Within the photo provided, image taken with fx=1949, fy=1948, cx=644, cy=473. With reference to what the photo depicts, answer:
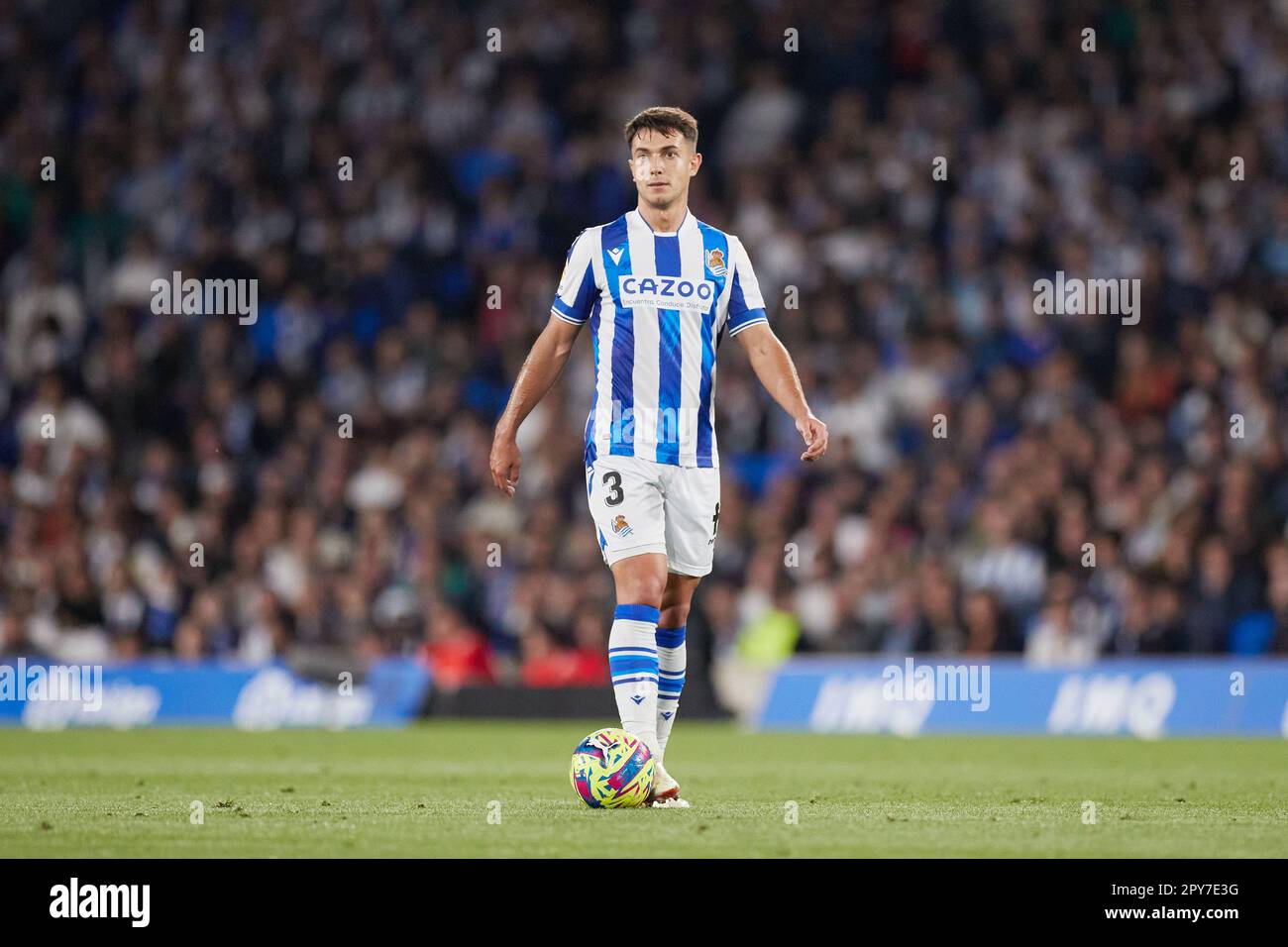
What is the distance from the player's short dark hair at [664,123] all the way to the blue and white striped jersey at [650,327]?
1.21 feet

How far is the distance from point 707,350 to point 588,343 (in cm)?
1197

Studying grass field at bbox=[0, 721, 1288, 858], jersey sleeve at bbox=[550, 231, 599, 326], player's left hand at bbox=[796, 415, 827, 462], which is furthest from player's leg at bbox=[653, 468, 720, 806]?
jersey sleeve at bbox=[550, 231, 599, 326]

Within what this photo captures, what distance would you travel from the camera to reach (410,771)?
10891mm

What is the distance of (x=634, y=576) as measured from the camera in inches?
320

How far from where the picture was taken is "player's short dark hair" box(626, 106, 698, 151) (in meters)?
8.32

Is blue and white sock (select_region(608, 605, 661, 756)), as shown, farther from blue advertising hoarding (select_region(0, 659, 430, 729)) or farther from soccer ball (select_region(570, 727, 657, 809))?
blue advertising hoarding (select_region(0, 659, 430, 729))

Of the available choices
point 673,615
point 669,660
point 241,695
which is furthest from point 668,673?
point 241,695

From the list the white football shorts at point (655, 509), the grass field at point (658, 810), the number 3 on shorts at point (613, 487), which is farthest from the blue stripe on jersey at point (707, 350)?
the grass field at point (658, 810)

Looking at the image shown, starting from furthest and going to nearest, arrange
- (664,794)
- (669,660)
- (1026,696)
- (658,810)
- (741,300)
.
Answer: (1026,696)
(669,660)
(741,300)
(664,794)
(658,810)

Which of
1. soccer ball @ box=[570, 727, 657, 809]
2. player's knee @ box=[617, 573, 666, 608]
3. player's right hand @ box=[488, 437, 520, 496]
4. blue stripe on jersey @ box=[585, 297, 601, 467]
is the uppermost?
blue stripe on jersey @ box=[585, 297, 601, 467]

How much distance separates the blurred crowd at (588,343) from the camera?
1758cm

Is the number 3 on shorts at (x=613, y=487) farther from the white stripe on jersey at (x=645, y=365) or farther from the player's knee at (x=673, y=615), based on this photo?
the player's knee at (x=673, y=615)

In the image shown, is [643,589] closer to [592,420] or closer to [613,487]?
[613,487]
